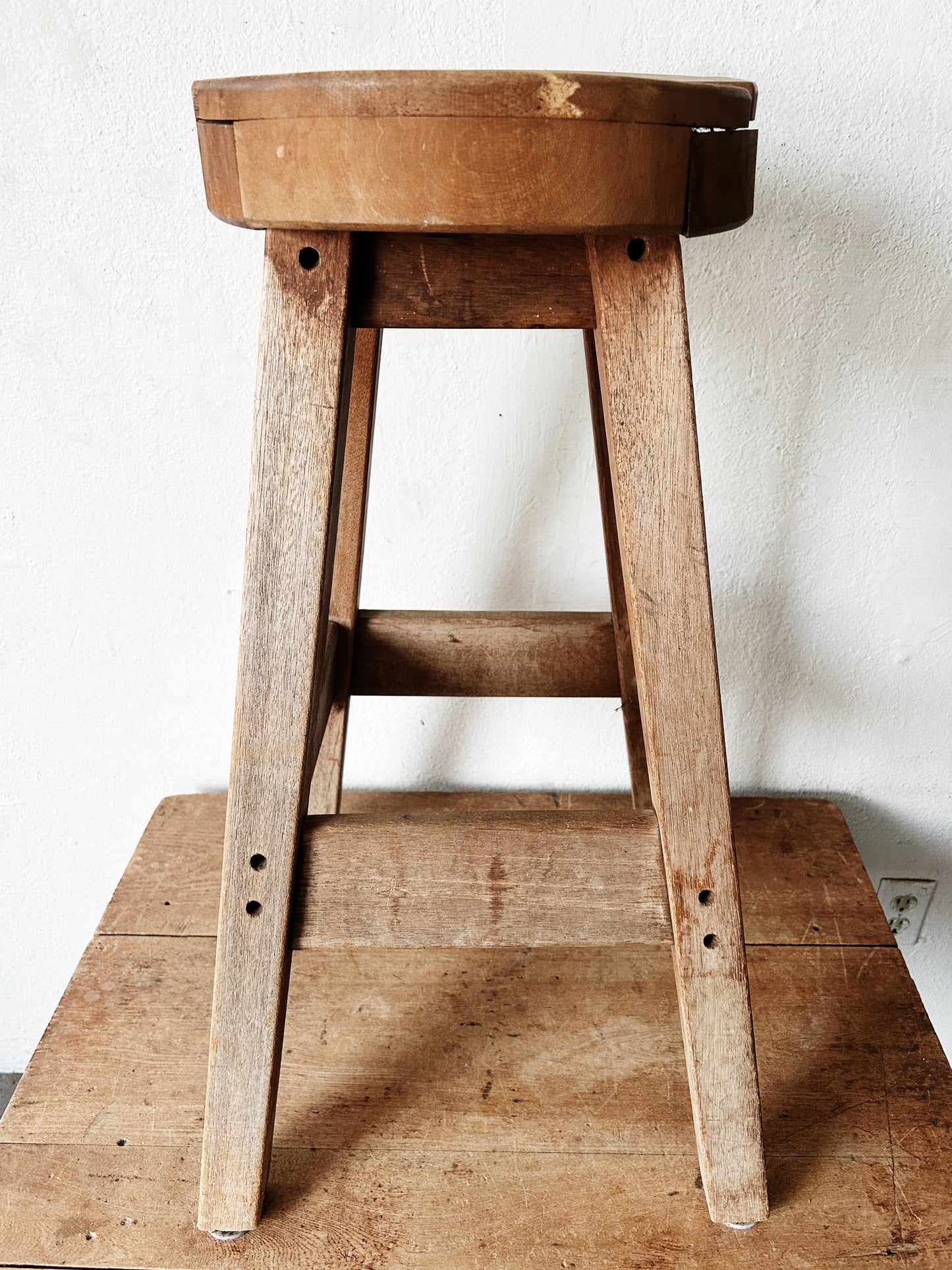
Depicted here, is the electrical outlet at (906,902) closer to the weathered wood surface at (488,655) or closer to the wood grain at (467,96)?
the weathered wood surface at (488,655)

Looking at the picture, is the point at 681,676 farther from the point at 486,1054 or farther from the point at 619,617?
the point at 486,1054

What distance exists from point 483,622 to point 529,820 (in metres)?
0.30

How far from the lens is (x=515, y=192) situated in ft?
1.63

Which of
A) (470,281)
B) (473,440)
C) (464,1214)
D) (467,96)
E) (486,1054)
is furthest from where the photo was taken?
(473,440)

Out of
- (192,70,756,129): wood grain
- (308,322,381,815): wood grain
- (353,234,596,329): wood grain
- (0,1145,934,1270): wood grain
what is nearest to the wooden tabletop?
(0,1145,934,1270): wood grain

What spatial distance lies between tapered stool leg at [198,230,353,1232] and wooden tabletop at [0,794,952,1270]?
8 cm

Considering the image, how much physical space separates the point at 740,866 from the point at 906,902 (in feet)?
0.98

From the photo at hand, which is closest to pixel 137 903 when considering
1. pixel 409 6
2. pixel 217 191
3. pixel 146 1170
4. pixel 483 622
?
pixel 146 1170

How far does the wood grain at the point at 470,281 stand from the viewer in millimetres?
586

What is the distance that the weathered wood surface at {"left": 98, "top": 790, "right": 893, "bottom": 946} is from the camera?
38.1 inches

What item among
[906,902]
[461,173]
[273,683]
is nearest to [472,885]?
[273,683]

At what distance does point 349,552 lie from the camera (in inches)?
35.8

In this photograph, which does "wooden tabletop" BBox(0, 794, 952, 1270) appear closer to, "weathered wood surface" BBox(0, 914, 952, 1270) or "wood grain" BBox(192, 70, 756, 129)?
"weathered wood surface" BBox(0, 914, 952, 1270)

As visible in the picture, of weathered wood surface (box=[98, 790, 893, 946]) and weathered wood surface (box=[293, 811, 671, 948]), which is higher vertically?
weathered wood surface (box=[293, 811, 671, 948])
